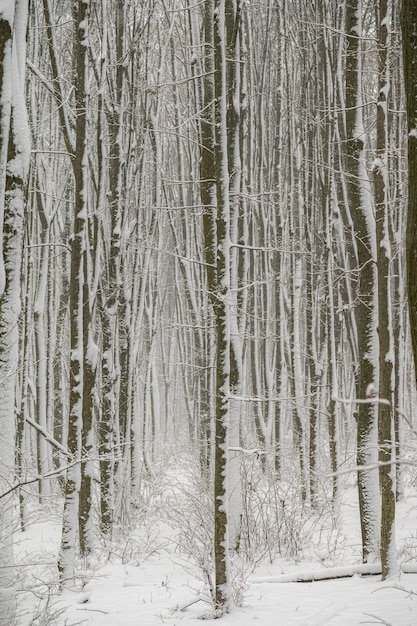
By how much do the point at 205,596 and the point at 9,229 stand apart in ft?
12.0

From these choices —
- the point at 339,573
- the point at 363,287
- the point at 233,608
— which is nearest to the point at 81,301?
the point at 363,287

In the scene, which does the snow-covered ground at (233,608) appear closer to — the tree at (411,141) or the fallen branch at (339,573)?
the fallen branch at (339,573)

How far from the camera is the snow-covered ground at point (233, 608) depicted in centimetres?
450

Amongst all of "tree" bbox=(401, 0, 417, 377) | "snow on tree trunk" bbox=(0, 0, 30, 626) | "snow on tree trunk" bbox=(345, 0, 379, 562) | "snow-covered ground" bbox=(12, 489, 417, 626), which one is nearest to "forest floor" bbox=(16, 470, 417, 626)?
"snow-covered ground" bbox=(12, 489, 417, 626)

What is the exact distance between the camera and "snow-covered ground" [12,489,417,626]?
4500 millimetres

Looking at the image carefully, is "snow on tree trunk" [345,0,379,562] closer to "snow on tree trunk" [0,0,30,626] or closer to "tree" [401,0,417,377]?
"tree" [401,0,417,377]

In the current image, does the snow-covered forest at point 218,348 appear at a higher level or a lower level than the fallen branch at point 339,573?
higher

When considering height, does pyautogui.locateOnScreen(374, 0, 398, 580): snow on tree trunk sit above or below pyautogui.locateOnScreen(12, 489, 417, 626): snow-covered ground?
above

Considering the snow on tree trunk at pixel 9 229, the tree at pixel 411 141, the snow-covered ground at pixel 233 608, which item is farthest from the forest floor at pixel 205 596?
the tree at pixel 411 141

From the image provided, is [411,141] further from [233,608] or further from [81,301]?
[81,301]

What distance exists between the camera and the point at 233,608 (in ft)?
15.8

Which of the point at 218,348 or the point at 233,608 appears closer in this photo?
the point at 233,608

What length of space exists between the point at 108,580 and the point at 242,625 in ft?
7.69

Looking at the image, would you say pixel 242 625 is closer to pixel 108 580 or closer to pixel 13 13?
pixel 108 580
